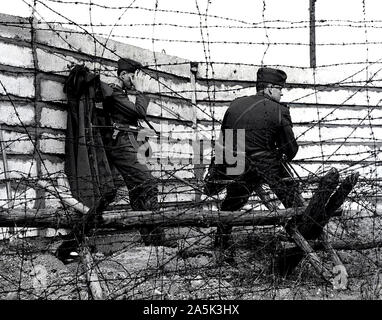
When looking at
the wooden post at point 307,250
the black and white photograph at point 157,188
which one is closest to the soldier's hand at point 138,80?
the black and white photograph at point 157,188

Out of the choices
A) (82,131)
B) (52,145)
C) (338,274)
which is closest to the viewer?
(338,274)

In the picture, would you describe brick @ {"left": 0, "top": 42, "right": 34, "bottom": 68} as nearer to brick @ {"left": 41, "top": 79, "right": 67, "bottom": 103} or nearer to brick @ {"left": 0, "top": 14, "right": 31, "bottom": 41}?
brick @ {"left": 0, "top": 14, "right": 31, "bottom": 41}

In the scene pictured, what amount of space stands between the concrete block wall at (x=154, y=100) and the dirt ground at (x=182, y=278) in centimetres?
63

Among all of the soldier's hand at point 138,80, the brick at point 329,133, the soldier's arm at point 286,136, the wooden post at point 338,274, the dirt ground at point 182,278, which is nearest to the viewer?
the dirt ground at point 182,278

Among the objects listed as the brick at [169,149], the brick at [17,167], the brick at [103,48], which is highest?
the brick at [103,48]

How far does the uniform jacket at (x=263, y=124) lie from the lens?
642 centimetres

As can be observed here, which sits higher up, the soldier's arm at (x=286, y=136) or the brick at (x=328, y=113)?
the brick at (x=328, y=113)

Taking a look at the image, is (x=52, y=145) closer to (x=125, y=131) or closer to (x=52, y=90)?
(x=52, y=90)

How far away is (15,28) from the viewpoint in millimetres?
6695

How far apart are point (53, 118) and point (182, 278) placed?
8.01 ft

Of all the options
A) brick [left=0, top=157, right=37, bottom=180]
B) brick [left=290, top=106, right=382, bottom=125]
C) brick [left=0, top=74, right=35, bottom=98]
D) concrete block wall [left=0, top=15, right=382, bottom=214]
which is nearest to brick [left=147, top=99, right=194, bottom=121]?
concrete block wall [left=0, top=15, right=382, bottom=214]

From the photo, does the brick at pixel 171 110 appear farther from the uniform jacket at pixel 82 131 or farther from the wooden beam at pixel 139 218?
the wooden beam at pixel 139 218

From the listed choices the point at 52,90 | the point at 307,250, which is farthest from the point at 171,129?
the point at 307,250
